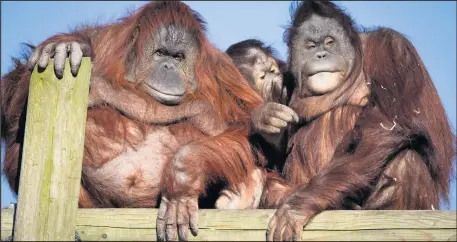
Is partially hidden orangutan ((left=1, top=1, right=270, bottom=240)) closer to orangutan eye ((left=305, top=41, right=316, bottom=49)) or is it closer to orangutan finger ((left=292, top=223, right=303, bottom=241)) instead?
orangutan eye ((left=305, top=41, right=316, bottom=49))

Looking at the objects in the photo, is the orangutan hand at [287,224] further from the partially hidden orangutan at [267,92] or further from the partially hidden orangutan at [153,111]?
the partially hidden orangutan at [267,92]

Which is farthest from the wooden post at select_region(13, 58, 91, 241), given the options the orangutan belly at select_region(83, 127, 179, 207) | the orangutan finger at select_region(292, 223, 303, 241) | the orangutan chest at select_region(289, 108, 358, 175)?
the orangutan chest at select_region(289, 108, 358, 175)

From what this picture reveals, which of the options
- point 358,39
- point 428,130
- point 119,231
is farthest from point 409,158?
point 119,231

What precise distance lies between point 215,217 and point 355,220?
1.92ft

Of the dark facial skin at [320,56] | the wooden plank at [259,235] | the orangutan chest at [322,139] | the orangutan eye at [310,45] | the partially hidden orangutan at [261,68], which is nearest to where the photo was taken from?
the wooden plank at [259,235]

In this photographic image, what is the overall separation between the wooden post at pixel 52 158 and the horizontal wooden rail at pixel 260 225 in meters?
0.17

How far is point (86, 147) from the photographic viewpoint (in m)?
3.93

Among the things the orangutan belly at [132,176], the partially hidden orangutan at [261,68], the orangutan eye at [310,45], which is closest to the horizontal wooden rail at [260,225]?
the orangutan belly at [132,176]

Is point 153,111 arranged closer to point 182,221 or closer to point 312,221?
point 182,221

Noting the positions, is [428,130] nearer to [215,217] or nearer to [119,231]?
[215,217]

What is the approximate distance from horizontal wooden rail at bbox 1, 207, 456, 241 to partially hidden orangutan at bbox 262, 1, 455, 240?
24 cm

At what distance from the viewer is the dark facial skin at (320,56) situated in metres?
4.26

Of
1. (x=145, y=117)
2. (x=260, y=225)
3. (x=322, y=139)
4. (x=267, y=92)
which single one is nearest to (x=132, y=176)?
(x=145, y=117)

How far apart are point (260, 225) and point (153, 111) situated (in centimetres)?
119
